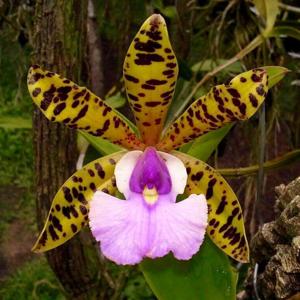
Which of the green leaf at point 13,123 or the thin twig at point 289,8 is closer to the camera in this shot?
the green leaf at point 13,123

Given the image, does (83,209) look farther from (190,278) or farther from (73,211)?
(190,278)

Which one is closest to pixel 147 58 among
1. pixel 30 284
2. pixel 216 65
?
pixel 216 65

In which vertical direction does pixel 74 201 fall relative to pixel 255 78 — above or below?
below

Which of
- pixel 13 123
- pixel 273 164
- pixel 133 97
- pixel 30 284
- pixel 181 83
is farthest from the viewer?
pixel 30 284

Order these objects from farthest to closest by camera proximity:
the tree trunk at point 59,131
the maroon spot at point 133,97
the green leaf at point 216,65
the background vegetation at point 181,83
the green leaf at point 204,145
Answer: the green leaf at point 216,65, the background vegetation at point 181,83, the tree trunk at point 59,131, the green leaf at point 204,145, the maroon spot at point 133,97

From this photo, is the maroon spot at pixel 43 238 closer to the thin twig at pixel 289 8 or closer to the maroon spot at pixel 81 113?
the maroon spot at pixel 81 113

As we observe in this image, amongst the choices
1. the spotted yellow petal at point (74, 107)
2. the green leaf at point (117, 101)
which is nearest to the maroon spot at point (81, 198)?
the spotted yellow petal at point (74, 107)

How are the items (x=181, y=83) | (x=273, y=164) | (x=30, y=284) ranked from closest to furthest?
(x=273, y=164), (x=181, y=83), (x=30, y=284)
